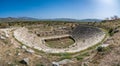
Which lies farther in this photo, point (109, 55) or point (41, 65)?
point (109, 55)

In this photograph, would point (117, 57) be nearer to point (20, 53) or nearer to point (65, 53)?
point (65, 53)

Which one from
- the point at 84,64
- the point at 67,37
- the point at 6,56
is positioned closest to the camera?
the point at 84,64

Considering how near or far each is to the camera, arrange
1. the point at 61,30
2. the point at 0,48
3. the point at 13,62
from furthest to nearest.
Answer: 1. the point at 61,30
2. the point at 0,48
3. the point at 13,62

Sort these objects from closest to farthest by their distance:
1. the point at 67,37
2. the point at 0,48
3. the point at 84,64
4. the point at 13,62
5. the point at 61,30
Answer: the point at 84,64
the point at 13,62
the point at 0,48
the point at 67,37
the point at 61,30

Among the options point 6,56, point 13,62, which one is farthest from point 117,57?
point 6,56

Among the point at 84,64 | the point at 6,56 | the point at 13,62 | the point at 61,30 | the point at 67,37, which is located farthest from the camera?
the point at 61,30

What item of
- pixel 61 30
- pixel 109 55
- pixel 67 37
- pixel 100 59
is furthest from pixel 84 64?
pixel 61 30

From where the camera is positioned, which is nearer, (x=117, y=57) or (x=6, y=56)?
(x=117, y=57)

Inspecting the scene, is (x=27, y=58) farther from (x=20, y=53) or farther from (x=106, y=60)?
(x=106, y=60)
